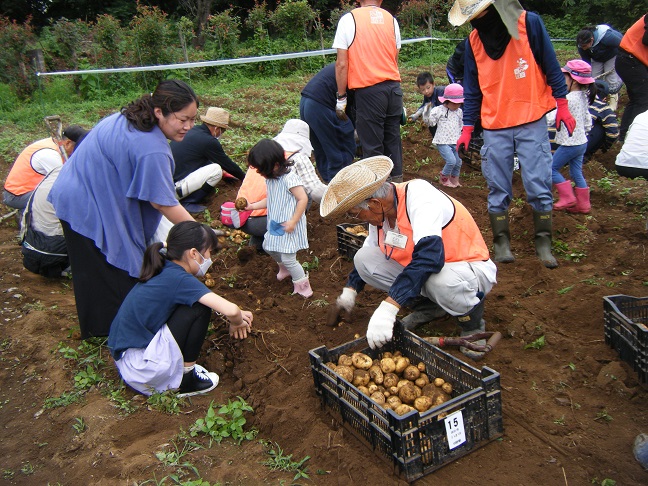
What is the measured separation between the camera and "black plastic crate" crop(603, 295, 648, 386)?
10.5 ft

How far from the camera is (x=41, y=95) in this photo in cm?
1238

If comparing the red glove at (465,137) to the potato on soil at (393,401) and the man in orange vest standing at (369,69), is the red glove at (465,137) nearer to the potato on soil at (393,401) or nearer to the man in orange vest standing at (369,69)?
the man in orange vest standing at (369,69)

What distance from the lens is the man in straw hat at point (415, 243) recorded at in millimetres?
3334

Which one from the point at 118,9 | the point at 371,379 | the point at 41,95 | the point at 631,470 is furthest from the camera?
the point at 118,9

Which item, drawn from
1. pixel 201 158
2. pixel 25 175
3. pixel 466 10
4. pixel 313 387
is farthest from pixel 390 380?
pixel 25 175

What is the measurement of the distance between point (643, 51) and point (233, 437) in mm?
6335

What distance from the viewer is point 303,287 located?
491 centimetres

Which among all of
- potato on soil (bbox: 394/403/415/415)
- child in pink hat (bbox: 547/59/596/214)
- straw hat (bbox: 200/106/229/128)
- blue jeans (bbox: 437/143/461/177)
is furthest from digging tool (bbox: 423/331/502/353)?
straw hat (bbox: 200/106/229/128)

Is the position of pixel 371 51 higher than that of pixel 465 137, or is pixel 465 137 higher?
pixel 371 51

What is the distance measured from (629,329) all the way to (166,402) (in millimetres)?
2626

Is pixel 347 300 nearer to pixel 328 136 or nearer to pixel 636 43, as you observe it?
pixel 328 136

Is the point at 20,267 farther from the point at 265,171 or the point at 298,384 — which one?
the point at 298,384

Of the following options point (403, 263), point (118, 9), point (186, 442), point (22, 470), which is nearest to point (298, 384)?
point (186, 442)

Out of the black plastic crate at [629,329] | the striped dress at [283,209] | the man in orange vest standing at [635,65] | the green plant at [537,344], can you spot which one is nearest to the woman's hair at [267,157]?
the striped dress at [283,209]
